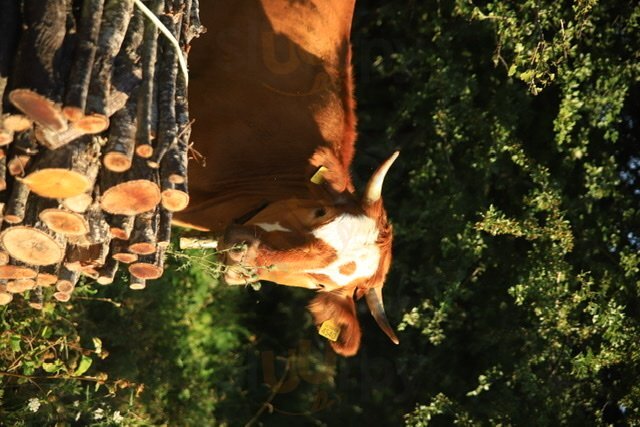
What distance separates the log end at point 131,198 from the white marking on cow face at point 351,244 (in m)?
1.20

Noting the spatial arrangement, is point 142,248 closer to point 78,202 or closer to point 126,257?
point 126,257

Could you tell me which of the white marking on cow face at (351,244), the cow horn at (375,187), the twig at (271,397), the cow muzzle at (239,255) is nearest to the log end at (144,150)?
the cow muzzle at (239,255)

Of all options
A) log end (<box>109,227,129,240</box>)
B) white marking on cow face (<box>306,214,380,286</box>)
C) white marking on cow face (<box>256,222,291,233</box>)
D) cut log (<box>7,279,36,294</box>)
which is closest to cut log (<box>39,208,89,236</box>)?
log end (<box>109,227,129,240</box>)

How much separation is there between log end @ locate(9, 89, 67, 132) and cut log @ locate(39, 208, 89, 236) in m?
0.33

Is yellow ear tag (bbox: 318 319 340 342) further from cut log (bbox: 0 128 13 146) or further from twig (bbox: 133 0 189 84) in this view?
cut log (bbox: 0 128 13 146)

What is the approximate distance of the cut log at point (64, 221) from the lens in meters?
2.55

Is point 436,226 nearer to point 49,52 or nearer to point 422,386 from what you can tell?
point 422,386

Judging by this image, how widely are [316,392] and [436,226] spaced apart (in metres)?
1.97

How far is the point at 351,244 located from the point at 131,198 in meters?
1.44

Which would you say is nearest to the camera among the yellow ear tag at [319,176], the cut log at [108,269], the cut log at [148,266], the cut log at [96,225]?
the cut log at [96,225]

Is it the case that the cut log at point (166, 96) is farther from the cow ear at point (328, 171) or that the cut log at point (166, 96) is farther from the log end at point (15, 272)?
the cow ear at point (328, 171)

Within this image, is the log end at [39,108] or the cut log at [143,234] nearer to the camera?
the log end at [39,108]

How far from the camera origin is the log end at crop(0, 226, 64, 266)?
2633mm

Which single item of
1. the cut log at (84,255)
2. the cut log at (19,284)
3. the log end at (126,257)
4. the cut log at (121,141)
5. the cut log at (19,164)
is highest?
the cut log at (121,141)
